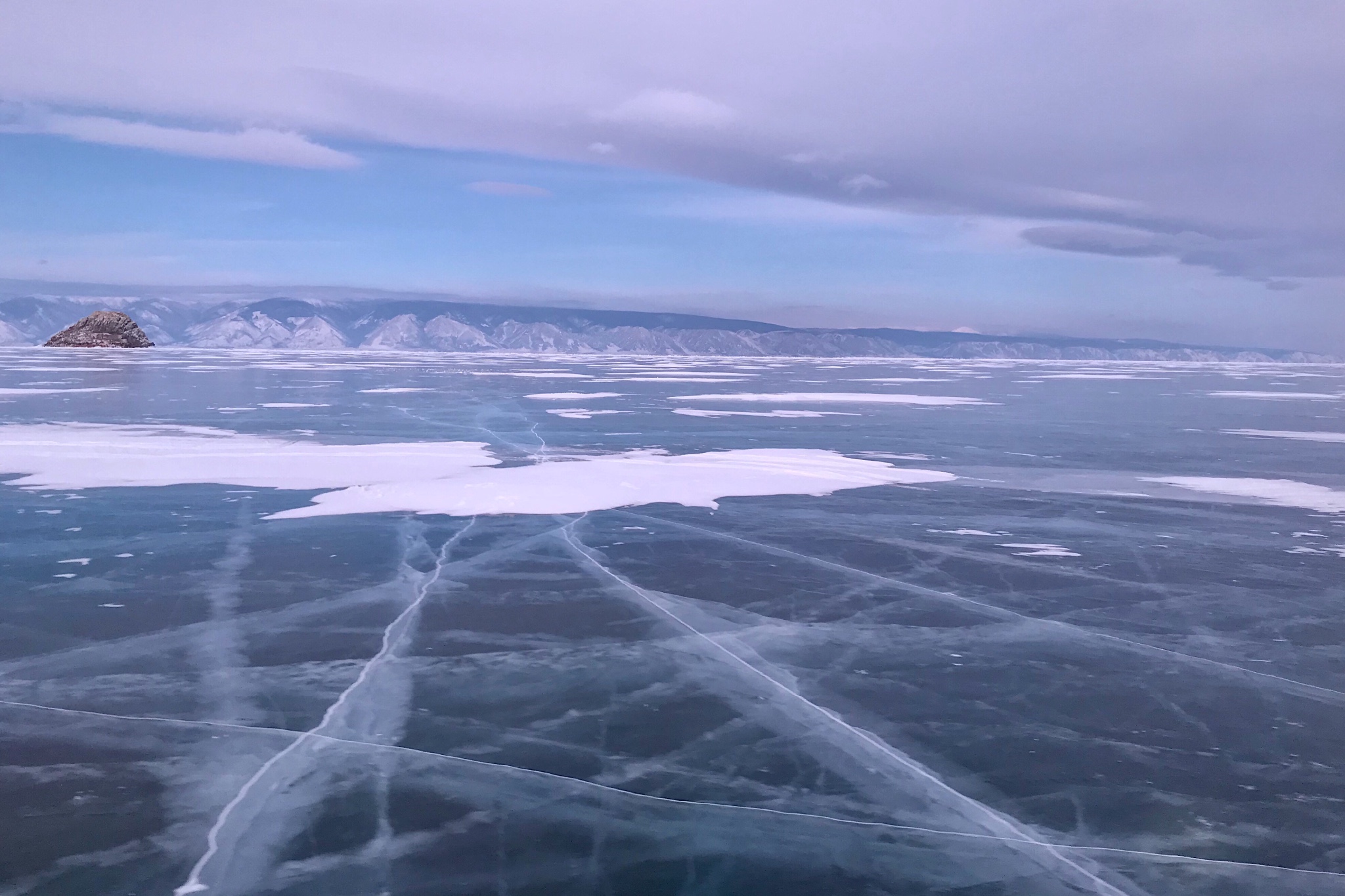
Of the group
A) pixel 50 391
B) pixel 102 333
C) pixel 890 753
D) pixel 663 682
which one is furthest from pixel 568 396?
pixel 102 333

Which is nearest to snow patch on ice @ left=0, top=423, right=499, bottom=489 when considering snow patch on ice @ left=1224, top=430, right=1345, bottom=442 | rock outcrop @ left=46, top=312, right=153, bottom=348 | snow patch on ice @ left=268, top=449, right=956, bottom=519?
snow patch on ice @ left=268, top=449, right=956, bottom=519

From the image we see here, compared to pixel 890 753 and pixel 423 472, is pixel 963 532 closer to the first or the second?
pixel 890 753

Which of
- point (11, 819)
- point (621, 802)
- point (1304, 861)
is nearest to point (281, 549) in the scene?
point (11, 819)

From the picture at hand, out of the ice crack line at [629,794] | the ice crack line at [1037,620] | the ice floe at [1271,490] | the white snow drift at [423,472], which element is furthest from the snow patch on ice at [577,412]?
the ice crack line at [629,794]

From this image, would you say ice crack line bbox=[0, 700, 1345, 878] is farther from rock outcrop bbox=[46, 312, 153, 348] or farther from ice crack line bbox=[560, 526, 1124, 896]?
rock outcrop bbox=[46, 312, 153, 348]

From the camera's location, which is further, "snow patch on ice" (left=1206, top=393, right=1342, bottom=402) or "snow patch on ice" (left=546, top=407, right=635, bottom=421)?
"snow patch on ice" (left=1206, top=393, right=1342, bottom=402)

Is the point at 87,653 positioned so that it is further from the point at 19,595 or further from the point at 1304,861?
the point at 1304,861
